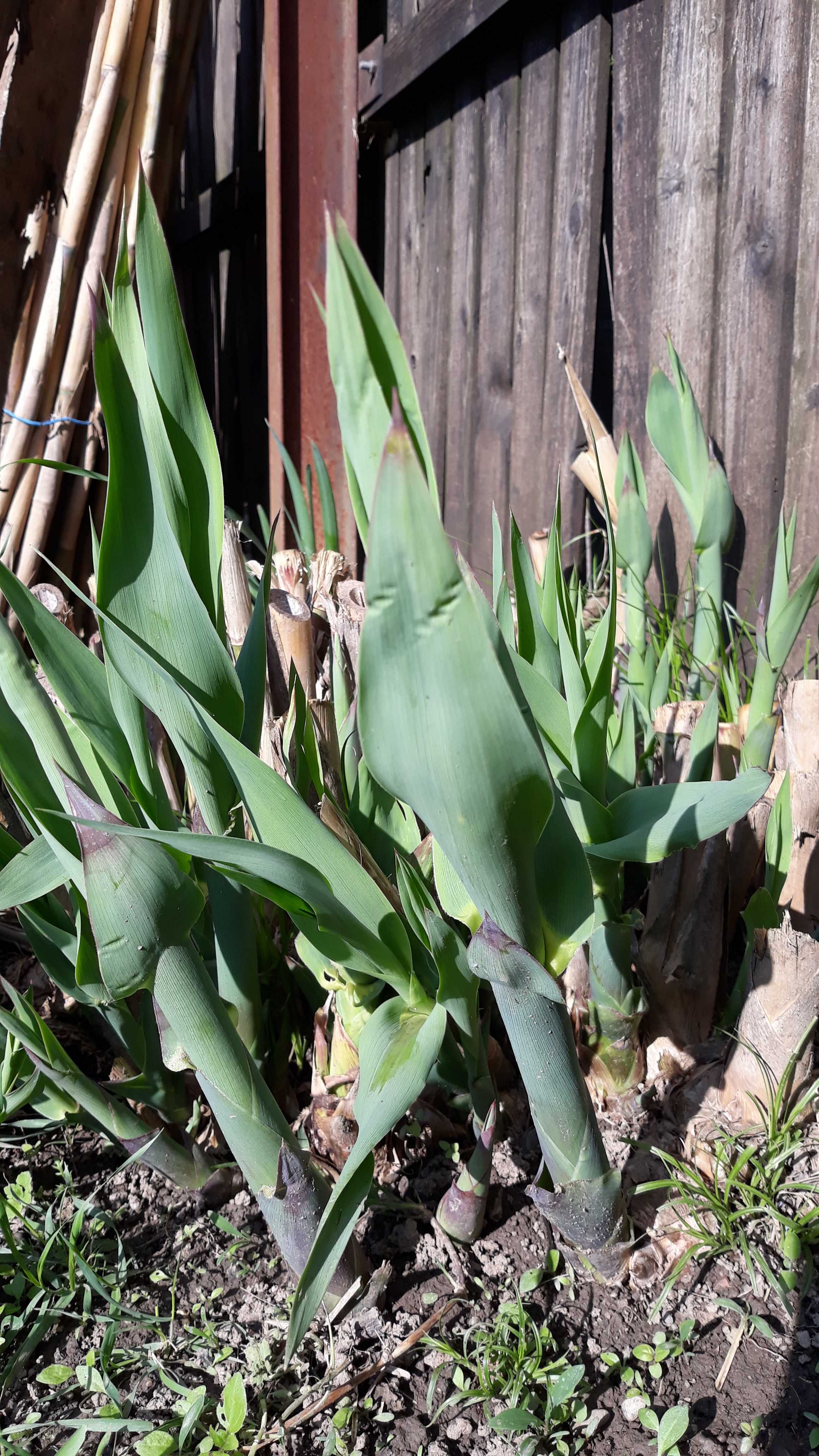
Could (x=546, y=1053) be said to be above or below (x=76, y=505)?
below

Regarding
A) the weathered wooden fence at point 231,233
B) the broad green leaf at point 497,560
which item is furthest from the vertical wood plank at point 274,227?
the broad green leaf at point 497,560

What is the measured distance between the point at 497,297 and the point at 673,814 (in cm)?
175

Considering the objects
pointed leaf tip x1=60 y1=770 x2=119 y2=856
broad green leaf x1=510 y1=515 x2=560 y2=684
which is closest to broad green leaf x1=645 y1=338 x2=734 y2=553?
broad green leaf x1=510 y1=515 x2=560 y2=684

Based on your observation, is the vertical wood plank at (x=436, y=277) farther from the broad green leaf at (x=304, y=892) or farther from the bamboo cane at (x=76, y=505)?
the broad green leaf at (x=304, y=892)

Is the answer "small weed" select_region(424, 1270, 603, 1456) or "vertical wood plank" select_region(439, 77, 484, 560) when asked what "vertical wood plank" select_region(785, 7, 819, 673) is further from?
"small weed" select_region(424, 1270, 603, 1456)

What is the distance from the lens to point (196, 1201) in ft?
2.91

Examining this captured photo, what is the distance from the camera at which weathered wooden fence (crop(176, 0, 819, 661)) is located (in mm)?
1371

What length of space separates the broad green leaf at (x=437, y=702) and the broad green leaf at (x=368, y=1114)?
0.15 meters

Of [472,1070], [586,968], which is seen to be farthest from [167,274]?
[586,968]

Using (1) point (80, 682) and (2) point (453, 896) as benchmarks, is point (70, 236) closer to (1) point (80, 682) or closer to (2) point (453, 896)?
(1) point (80, 682)

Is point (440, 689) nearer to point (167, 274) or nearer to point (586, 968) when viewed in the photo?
point (167, 274)

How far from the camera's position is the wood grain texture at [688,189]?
4.65 ft

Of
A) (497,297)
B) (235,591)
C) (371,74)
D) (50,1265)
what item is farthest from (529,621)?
(371,74)

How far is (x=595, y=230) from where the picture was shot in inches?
66.9
